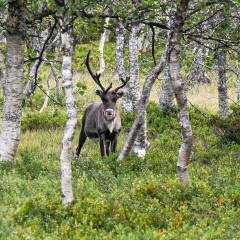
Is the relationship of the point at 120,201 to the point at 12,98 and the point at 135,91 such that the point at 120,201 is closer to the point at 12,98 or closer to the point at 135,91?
the point at 12,98

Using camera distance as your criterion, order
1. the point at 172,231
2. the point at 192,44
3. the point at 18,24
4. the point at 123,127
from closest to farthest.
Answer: the point at 172,231 → the point at 18,24 → the point at 123,127 → the point at 192,44

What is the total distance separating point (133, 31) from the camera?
12.7m

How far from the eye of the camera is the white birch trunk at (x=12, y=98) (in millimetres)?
11000

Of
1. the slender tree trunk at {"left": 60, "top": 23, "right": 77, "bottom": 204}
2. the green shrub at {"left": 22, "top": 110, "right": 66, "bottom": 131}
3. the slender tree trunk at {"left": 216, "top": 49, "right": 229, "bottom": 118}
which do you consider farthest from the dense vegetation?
the green shrub at {"left": 22, "top": 110, "right": 66, "bottom": 131}

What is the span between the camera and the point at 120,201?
26.4 ft

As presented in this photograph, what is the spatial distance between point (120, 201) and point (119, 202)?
35 millimetres

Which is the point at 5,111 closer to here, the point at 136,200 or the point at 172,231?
the point at 136,200

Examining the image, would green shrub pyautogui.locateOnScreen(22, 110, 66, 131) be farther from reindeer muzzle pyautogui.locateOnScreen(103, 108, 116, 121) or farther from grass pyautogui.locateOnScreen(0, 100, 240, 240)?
grass pyautogui.locateOnScreen(0, 100, 240, 240)

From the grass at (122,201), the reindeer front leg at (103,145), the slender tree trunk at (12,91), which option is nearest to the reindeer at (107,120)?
the reindeer front leg at (103,145)

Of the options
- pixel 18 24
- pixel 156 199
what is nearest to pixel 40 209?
pixel 156 199

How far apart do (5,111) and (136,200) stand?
387 cm

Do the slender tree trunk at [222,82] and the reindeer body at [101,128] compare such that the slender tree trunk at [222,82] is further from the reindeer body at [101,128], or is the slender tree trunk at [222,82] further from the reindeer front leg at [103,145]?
the reindeer front leg at [103,145]

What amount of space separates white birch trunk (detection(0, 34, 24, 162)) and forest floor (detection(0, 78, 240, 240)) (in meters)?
0.44

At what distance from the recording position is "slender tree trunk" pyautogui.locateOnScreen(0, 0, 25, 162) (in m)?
10.9
